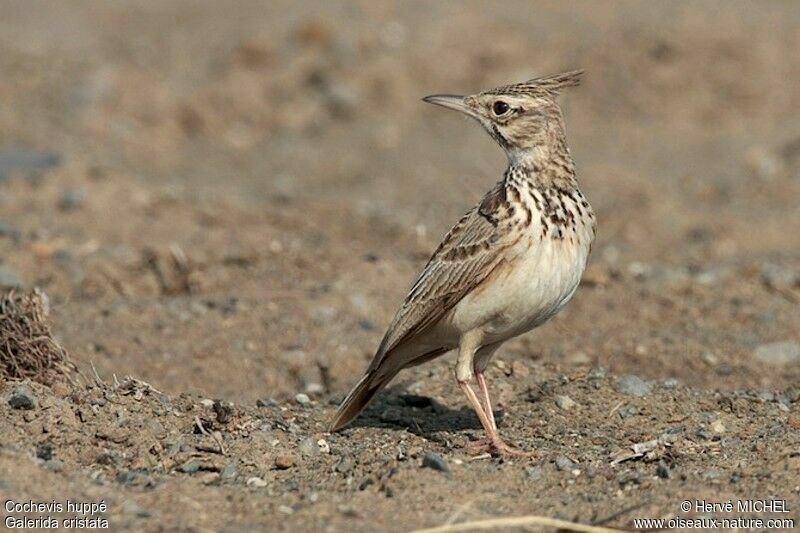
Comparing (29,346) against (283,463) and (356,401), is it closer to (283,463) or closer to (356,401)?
(283,463)

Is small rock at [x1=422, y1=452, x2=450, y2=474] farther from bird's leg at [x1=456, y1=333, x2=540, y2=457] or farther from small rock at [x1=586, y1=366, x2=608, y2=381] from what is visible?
small rock at [x1=586, y1=366, x2=608, y2=381]

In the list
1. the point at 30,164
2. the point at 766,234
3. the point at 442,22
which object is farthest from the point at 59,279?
the point at 442,22

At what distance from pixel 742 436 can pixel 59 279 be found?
206 inches

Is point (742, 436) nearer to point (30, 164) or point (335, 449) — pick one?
point (335, 449)

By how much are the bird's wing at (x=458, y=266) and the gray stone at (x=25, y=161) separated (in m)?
A: 6.62

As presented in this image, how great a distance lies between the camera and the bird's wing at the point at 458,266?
6.26 meters

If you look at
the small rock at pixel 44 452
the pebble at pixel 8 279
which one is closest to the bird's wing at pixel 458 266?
the small rock at pixel 44 452

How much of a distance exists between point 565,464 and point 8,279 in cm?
490

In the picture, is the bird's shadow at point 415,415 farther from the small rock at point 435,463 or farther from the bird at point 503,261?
the small rock at point 435,463

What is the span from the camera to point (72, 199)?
11492 millimetres

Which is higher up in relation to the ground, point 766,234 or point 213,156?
point 213,156

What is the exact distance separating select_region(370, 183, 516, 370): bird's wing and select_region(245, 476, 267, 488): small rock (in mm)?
1083

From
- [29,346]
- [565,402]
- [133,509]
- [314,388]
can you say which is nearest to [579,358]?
[565,402]

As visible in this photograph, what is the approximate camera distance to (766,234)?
11656 millimetres
